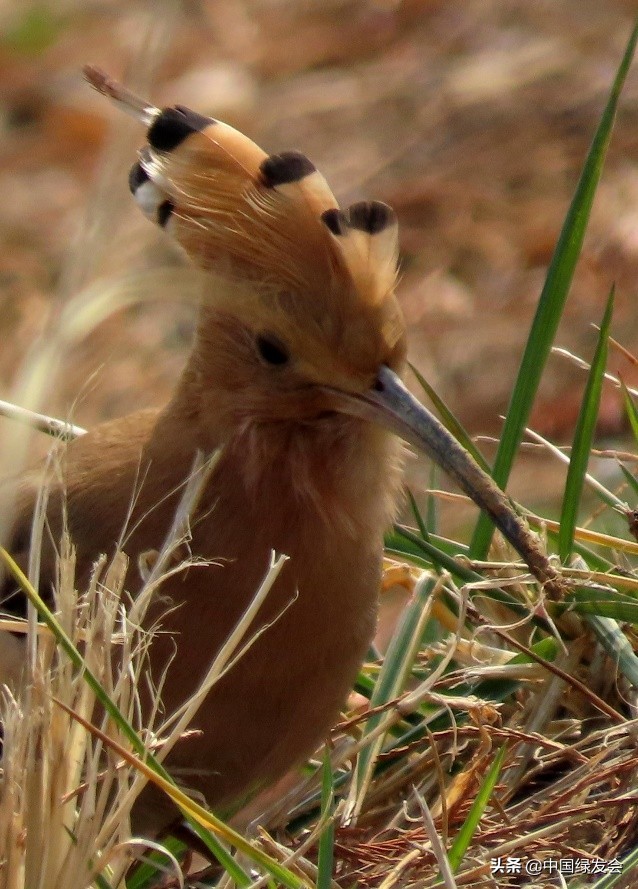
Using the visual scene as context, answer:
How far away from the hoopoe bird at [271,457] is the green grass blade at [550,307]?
0.17m

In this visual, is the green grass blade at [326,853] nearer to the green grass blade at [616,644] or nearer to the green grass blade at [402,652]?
the green grass blade at [402,652]

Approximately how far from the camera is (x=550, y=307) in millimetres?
2400

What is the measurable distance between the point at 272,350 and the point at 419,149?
3.88 meters

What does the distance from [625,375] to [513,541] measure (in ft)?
7.49

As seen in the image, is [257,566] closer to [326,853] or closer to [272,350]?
[272,350]

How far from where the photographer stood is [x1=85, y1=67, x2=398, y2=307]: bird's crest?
7.76 feet

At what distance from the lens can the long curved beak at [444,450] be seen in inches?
86.7

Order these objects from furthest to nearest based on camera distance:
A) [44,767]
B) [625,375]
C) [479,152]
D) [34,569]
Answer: [479,152] → [625,375] → [34,569] → [44,767]

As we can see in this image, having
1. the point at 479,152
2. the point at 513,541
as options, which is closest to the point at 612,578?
the point at 513,541

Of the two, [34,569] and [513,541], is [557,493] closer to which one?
[513,541]

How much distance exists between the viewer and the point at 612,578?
225 cm

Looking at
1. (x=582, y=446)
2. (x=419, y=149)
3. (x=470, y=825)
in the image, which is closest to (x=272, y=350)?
(x=582, y=446)

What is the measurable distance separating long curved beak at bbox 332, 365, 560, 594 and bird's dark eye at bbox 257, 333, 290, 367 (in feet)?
0.39

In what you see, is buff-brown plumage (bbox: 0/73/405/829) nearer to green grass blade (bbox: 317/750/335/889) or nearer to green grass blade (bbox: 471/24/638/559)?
green grass blade (bbox: 471/24/638/559)
